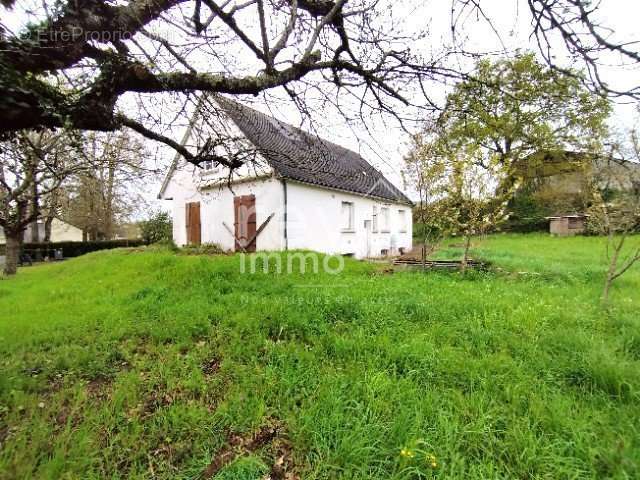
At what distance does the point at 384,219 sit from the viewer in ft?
50.5

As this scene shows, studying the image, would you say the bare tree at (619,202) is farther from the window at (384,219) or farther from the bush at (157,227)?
the bush at (157,227)

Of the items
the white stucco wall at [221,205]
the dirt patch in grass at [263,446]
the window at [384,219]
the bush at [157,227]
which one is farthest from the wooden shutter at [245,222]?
the bush at [157,227]

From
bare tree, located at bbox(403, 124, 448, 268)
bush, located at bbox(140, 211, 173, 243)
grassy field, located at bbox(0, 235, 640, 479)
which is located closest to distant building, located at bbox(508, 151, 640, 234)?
bare tree, located at bbox(403, 124, 448, 268)

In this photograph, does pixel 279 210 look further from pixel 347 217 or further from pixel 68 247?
pixel 68 247

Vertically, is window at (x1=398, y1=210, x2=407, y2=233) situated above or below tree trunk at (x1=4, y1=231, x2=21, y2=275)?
above

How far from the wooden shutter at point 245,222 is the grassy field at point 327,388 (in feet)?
19.6

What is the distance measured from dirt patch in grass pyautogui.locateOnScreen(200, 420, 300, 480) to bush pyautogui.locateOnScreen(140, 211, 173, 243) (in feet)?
65.1

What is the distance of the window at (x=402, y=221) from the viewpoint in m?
17.1

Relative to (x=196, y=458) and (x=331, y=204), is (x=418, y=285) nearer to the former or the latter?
(x=196, y=458)

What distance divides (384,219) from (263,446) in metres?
14.0

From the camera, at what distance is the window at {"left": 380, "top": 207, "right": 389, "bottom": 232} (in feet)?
49.6

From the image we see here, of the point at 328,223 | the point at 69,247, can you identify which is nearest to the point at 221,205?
the point at 328,223

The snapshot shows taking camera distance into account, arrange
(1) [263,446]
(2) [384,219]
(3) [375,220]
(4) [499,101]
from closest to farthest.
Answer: (1) [263,446] < (4) [499,101] < (3) [375,220] < (2) [384,219]

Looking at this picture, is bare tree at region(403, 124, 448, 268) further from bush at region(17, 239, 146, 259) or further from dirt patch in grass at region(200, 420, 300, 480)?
bush at region(17, 239, 146, 259)
